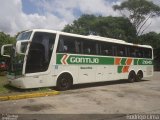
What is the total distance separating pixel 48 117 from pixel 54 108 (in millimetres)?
1393

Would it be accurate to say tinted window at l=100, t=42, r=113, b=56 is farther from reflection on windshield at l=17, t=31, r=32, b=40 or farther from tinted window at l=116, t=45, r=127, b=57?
reflection on windshield at l=17, t=31, r=32, b=40

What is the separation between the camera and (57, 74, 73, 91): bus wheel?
581 inches

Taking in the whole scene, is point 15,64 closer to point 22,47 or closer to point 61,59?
point 22,47

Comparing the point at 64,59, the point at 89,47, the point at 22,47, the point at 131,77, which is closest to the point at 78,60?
the point at 64,59

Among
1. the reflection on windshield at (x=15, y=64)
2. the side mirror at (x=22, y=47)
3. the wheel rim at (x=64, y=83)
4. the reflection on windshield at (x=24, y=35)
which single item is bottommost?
the wheel rim at (x=64, y=83)

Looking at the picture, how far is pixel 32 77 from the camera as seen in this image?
1347 centimetres

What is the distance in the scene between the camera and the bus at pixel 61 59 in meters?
13.4

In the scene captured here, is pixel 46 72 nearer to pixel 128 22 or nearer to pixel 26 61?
pixel 26 61

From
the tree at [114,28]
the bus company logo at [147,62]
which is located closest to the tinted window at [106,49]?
the bus company logo at [147,62]

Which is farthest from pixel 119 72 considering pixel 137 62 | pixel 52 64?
pixel 52 64

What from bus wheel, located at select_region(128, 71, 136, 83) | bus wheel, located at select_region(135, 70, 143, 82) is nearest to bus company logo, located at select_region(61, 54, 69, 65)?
bus wheel, located at select_region(128, 71, 136, 83)

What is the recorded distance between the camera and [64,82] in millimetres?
14984

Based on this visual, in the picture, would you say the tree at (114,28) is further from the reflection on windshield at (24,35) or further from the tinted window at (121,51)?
the reflection on windshield at (24,35)

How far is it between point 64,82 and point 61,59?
51.3 inches
